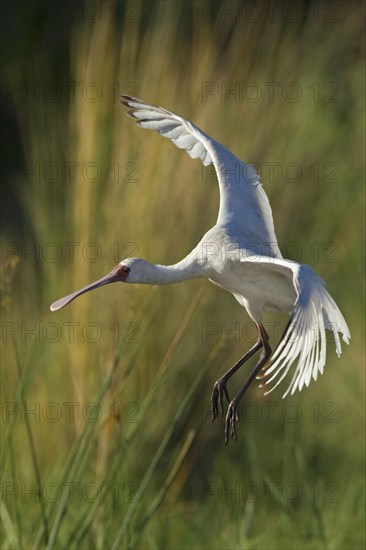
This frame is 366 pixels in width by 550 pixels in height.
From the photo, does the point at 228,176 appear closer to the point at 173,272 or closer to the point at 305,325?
the point at 173,272

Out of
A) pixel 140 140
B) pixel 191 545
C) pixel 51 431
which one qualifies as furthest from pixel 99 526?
pixel 140 140

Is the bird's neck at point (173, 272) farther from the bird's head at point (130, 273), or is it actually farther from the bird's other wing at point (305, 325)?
the bird's other wing at point (305, 325)

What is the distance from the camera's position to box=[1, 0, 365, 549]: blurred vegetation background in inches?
170

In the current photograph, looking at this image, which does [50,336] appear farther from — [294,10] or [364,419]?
[294,10]

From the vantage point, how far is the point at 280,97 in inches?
208

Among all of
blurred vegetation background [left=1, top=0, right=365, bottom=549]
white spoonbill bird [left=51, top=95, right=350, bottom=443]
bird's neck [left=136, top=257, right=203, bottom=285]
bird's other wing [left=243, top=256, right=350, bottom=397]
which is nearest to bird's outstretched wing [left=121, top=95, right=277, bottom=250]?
white spoonbill bird [left=51, top=95, right=350, bottom=443]

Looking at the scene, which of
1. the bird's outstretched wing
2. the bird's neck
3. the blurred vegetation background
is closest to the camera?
the bird's neck

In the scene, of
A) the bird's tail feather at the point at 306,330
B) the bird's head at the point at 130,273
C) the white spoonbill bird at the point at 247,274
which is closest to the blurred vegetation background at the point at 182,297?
the white spoonbill bird at the point at 247,274

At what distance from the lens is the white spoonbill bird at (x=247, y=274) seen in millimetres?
2244

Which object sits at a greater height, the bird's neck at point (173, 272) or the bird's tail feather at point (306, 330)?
the bird's neck at point (173, 272)

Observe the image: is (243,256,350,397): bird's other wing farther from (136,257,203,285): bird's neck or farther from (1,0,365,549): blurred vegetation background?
(1,0,365,549): blurred vegetation background

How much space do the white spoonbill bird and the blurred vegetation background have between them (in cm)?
108

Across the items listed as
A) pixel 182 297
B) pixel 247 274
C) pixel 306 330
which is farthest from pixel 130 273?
pixel 182 297

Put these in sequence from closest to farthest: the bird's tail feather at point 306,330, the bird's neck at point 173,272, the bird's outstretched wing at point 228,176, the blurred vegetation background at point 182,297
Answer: the bird's tail feather at point 306,330
the bird's neck at point 173,272
the bird's outstretched wing at point 228,176
the blurred vegetation background at point 182,297
